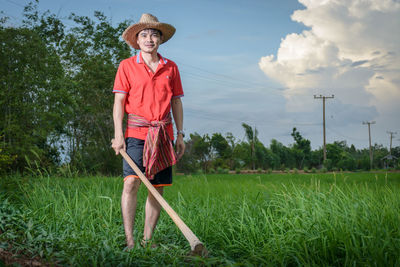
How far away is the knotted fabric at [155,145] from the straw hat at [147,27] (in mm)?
777

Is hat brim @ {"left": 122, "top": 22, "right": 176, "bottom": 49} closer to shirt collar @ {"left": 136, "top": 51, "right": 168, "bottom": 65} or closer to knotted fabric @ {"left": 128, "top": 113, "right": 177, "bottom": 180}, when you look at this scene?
shirt collar @ {"left": 136, "top": 51, "right": 168, "bottom": 65}

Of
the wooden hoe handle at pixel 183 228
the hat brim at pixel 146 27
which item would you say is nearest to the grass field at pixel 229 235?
the wooden hoe handle at pixel 183 228

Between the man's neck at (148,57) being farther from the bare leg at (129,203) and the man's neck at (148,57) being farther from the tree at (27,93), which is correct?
the tree at (27,93)

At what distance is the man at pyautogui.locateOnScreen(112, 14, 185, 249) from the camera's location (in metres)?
3.17

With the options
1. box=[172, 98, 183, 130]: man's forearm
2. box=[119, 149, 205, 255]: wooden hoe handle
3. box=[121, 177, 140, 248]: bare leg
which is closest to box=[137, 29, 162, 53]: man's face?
box=[172, 98, 183, 130]: man's forearm

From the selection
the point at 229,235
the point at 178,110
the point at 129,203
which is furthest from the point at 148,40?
the point at 229,235

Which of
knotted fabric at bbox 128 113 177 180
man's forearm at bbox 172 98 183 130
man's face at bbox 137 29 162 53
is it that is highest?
man's face at bbox 137 29 162 53

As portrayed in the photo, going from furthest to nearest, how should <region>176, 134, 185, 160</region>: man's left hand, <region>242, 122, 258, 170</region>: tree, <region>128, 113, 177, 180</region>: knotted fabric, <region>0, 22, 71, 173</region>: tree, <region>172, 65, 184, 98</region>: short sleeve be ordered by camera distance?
<region>242, 122, 258, 170</region>: tree, <region>0, 22, 71, 173</region>: tree, <region>176, 134, 185, 160</region>: man's left hand, <region>172, 65, 184, 98</region>: short sleeve, <region>128, 113, 177, 180</region>: knotted fabric

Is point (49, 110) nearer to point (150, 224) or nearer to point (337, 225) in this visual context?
point (150, 224)

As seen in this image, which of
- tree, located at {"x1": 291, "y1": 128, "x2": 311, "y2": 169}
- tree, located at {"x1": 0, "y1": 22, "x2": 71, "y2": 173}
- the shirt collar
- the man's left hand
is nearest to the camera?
the shirt collar

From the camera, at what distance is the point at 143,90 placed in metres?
3.20

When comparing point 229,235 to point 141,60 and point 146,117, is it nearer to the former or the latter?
point 146,117

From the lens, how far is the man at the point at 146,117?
10.4 feet

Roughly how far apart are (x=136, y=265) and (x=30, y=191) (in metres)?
3.22
